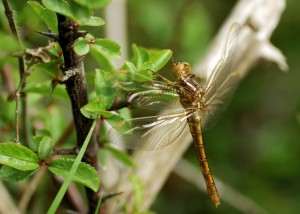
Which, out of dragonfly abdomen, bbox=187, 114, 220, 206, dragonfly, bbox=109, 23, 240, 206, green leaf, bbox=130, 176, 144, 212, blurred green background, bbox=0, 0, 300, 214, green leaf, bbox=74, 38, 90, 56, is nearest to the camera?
green leaf, bbox=74, 38, 90, 56

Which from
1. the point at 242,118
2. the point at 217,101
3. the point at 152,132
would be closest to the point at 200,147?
the point at 217,101

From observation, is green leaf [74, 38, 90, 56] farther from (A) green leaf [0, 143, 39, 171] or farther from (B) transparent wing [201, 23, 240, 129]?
(B) transparent wing [201, 23, 240, 129]

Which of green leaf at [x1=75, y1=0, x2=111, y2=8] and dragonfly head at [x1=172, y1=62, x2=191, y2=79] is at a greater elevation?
green leaf at [x1=75, y1=0, x2=111, y2=8]

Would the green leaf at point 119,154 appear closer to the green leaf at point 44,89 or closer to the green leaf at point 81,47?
the green leaf at point 44,89

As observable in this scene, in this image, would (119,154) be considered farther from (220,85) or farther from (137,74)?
(220,85)

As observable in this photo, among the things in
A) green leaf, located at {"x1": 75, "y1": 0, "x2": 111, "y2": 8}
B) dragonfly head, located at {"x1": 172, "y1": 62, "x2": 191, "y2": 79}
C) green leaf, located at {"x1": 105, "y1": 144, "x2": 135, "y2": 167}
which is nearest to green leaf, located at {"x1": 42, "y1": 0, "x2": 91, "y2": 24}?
green leaf, located at {"x1": 75, "y1": 0, "x2": 111, "y2": 8}
